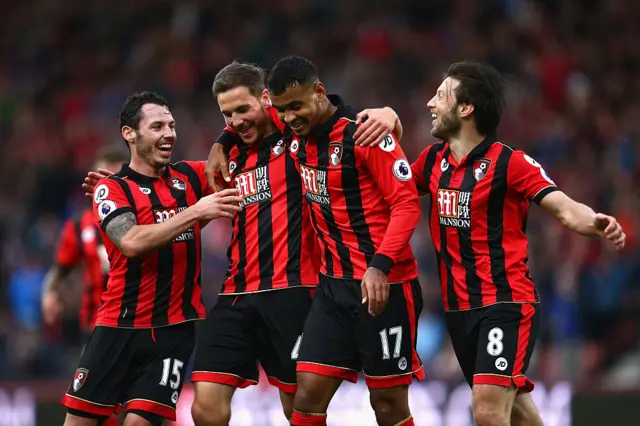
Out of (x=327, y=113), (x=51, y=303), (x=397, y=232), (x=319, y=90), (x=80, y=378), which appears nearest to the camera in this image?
(x=397, y=232)

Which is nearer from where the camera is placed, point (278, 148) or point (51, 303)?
point (278, 148)

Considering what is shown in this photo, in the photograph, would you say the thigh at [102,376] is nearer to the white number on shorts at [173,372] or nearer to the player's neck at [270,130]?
the white number on shorts at [173,372]

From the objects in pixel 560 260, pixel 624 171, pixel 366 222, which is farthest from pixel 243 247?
pixel 624 171

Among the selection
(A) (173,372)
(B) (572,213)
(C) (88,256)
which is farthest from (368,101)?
(B) (572,213)

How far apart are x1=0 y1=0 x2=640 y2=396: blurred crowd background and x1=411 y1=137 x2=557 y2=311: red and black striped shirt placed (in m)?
4.01

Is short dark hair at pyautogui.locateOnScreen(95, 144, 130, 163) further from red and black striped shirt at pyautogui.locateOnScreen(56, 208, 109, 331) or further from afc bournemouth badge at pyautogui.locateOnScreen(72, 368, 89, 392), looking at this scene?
afc bournemouth badge at pyautogui.locateOnScreen(72, 368, 89, 392)

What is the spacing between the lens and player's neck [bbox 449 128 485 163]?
6641mm

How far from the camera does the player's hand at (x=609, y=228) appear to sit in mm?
5961

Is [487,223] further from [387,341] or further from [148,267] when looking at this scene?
[148,267]

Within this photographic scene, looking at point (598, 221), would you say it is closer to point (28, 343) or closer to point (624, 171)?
point (624, 171)

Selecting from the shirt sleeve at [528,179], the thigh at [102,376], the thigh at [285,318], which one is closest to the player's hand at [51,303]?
the thigh at [102,376]

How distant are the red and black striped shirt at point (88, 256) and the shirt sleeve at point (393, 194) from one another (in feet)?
10.3

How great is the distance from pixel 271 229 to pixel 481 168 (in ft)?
4.09

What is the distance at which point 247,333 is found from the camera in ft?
22.4
